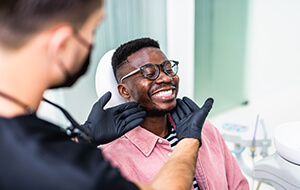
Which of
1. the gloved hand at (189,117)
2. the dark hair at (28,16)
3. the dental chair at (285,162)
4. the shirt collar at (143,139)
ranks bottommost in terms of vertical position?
the dental chair at (285,162)

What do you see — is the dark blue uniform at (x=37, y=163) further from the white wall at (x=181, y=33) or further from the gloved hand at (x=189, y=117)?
the white wall at (x=181, y=33)

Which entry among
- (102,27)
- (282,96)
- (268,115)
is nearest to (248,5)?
(282,96)

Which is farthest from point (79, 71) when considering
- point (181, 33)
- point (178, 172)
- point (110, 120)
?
point (181, 33)

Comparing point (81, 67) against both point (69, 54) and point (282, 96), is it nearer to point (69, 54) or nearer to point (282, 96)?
point (69, 54)

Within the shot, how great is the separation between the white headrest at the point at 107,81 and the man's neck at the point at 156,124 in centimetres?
18

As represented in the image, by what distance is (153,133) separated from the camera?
49.2 inches

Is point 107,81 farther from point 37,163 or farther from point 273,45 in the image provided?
point 273,45

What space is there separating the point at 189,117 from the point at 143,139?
236 mm

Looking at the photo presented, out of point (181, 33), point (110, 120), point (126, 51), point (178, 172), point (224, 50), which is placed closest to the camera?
point (178, 172)

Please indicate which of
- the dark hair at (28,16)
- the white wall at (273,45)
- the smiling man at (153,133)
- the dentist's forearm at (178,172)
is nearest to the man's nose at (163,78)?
the smiling man at (153,133)

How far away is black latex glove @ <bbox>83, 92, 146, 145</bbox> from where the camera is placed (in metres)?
1.06

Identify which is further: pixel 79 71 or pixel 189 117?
pixel 189 117

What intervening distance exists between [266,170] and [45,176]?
1116 mm

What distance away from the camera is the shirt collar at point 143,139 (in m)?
1.10
